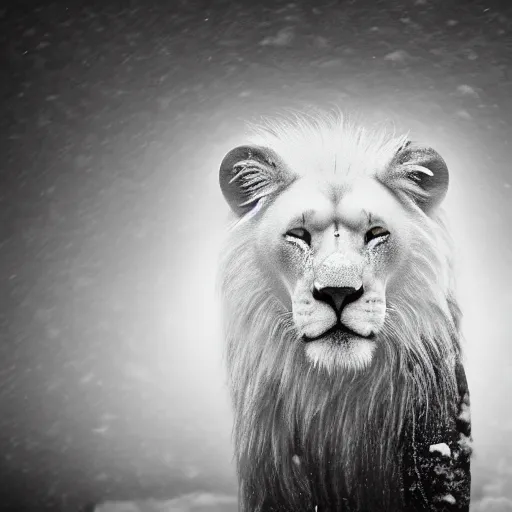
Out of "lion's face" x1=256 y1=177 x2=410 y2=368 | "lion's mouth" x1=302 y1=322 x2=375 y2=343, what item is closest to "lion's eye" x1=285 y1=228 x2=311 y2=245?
"lion's face" x1=256 y1=177 x2=410 y2=368

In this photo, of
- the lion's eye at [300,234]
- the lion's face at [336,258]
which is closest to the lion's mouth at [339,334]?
the lion's face at [336,258]

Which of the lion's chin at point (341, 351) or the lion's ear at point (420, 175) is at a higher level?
the lion's ear at point (420, 175)

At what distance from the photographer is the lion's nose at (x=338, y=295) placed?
111 cm

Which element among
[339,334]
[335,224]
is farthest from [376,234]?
[339,334]

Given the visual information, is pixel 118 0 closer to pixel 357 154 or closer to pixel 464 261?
pixel 357 154

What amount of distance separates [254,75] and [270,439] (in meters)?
0.65

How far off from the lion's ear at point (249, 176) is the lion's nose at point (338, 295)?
22cm

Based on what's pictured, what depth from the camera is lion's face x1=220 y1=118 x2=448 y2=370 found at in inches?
44.4

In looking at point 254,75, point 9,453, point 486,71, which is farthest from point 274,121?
point 9,453

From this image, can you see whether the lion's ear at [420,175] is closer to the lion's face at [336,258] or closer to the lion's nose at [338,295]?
the lion's face at [336,258]

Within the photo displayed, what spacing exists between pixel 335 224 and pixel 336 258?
0.20ft

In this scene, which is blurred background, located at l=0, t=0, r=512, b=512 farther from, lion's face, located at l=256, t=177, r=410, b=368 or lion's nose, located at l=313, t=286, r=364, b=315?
lion's nose, located at l=313, t=286, r=364, b=315

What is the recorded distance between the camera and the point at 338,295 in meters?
1.11

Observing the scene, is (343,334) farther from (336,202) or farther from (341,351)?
(336,202)
